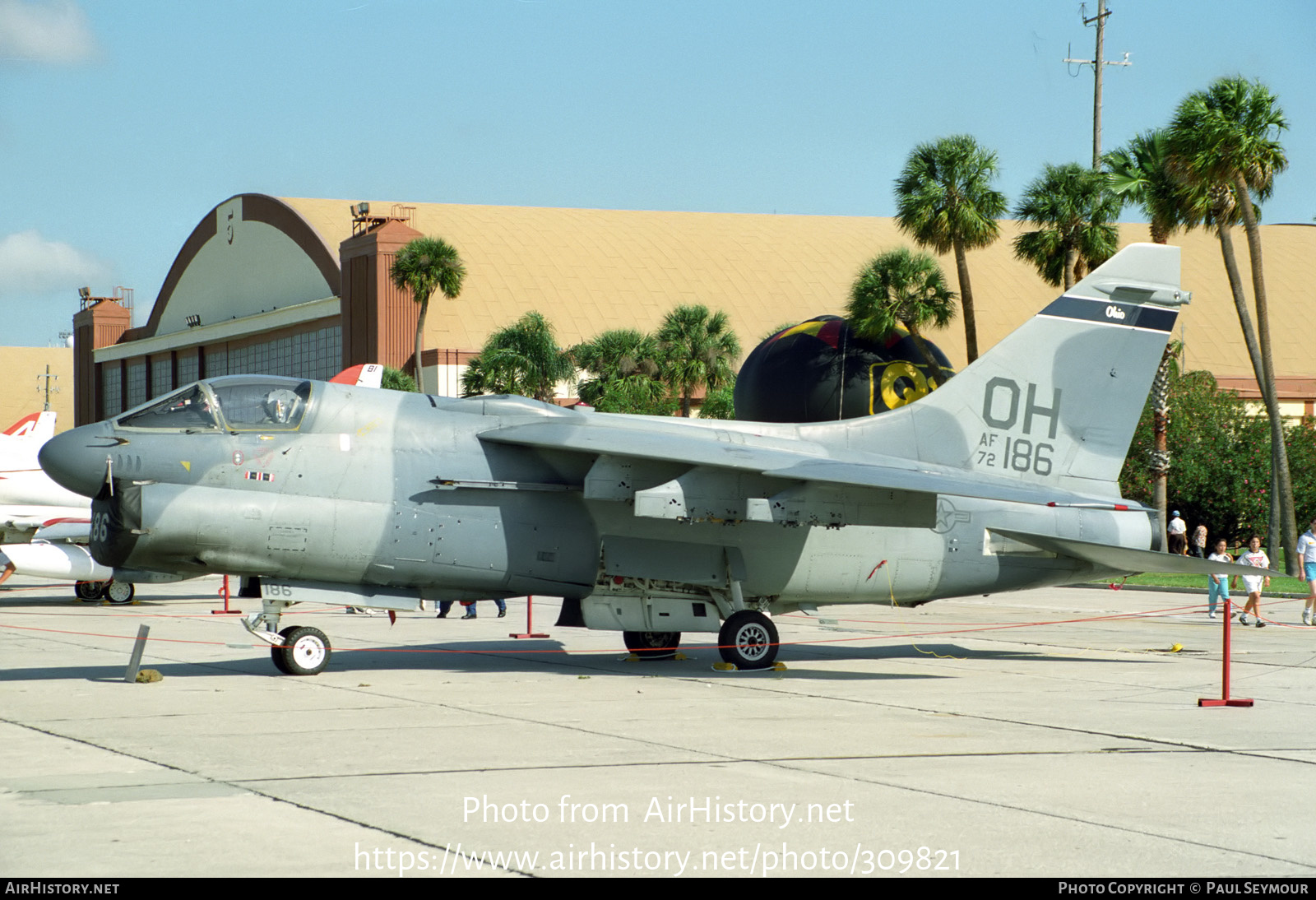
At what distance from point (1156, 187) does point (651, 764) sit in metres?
34.9

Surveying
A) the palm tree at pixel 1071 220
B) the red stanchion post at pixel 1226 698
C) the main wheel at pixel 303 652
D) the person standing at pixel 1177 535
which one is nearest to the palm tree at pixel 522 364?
the palm tree at pixel 1071 220

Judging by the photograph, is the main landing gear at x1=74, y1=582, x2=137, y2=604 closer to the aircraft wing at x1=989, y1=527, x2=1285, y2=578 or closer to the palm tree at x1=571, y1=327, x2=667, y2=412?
the aircraft wing at x1=989, y1=527, x2=1285, y2=578

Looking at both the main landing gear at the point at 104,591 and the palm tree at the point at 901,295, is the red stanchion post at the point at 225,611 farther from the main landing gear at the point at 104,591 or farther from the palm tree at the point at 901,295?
the palm tree at the point at 901,295

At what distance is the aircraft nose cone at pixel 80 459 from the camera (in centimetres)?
1304

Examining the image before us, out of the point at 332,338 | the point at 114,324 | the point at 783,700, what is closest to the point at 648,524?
the point at 783,700

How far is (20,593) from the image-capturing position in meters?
30.3

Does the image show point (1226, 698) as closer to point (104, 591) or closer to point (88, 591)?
point (104, 591)

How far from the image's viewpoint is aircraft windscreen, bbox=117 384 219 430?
529 inches

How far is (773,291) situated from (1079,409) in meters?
63.0

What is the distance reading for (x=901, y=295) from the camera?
142ft

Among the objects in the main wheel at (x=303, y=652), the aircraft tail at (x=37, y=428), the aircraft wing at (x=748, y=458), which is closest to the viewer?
the aircraft wing at (x=748, y=458)

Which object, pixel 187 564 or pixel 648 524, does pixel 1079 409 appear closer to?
pixel 648 524

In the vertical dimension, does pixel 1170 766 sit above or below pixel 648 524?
below

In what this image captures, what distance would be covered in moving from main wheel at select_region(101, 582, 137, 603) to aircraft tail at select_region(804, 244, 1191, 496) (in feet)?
59.5
